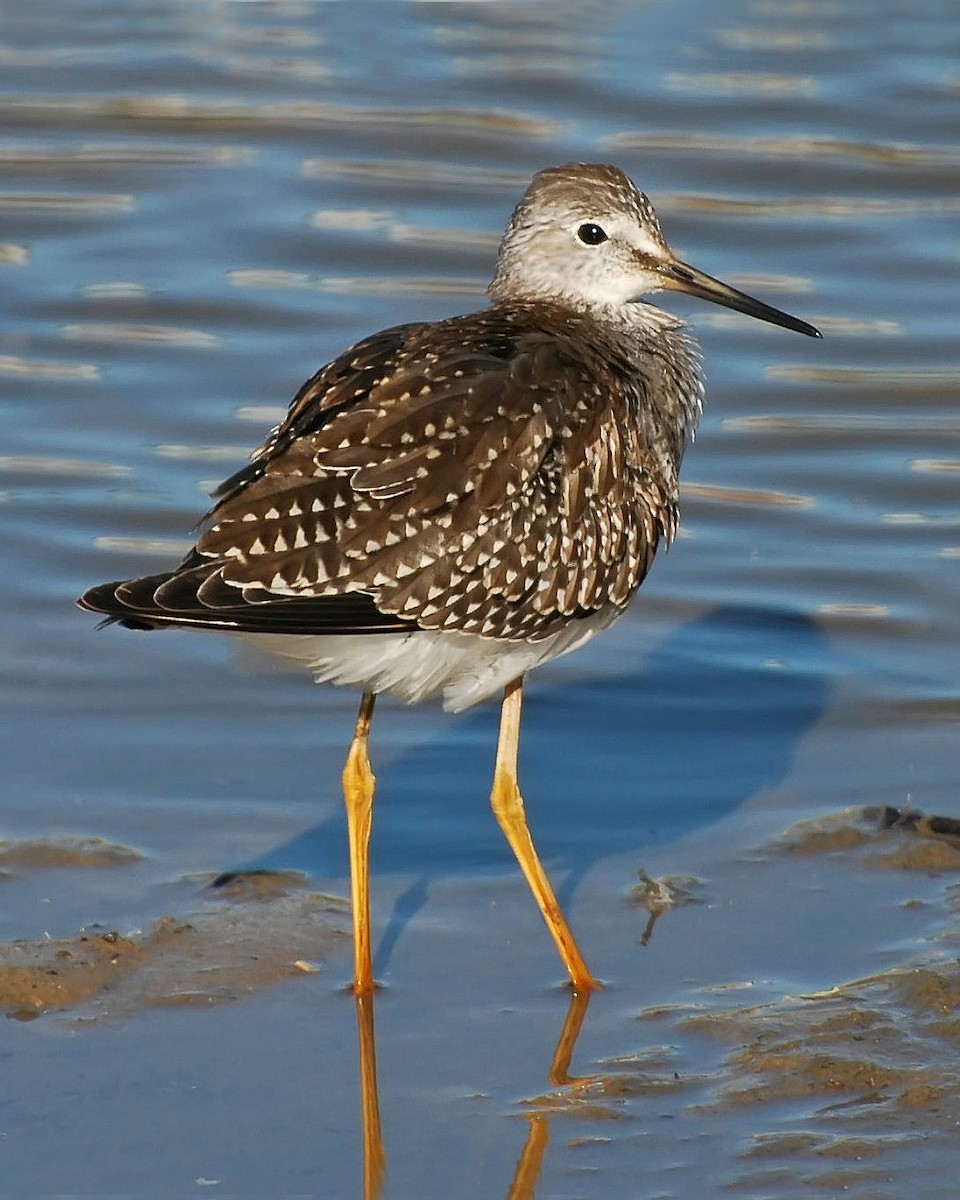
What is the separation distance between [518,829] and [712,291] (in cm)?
231

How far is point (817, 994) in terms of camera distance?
23.1ft

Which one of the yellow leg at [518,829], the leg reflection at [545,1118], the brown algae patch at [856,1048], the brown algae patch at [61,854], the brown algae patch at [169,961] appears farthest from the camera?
the brown algae patch at [61,854]

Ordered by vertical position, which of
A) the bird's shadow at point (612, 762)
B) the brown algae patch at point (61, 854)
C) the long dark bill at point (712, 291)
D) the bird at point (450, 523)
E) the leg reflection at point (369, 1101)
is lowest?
the leg reflection at point (369, 1101)

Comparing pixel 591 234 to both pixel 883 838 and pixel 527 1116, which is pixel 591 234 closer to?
pixel 883 838

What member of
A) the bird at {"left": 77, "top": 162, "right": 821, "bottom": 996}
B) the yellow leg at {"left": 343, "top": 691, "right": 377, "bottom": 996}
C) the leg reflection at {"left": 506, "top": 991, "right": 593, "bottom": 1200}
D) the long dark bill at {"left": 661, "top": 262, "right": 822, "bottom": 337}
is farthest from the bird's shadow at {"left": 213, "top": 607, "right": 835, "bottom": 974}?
the long dark bill at {"left": 661, "top": 262, "right": 822, "bottom": 337}

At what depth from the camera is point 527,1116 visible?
643 cm

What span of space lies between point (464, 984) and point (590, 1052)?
0.54 metres

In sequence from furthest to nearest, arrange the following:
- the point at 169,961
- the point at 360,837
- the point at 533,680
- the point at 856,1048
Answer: the point at 533,680 < the point at 360,837 < the point at 169,961 < the point at 856,1048

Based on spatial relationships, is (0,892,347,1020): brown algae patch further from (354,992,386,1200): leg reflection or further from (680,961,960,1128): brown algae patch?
(680,961,960,1128): brown algae patch

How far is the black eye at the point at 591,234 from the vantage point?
830 centimetres

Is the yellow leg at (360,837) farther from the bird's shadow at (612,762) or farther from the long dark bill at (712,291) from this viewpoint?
the long dark bill at (712,291)

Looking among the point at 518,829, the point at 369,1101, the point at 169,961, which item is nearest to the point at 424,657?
the point at 518,829

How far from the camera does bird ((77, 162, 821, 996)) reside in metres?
6.74

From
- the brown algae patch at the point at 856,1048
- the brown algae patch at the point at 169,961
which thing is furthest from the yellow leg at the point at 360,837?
the brown algae patch at the point at 856,1048
